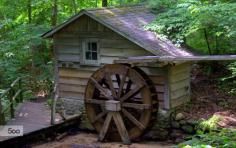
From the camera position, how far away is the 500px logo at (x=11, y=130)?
9.15 m

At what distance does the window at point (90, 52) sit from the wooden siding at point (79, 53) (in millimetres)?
129

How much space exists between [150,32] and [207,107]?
2.79 metres

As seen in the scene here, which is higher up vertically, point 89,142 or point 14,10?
point 14,10

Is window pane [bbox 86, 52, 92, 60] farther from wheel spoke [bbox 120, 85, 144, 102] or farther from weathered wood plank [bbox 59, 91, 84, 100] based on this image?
wheel spoke [bbox 120, 85, 144, 102]

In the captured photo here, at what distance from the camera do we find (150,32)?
37.0 feet

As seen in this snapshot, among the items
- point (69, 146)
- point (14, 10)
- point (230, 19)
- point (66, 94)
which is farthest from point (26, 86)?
point (230, 19)

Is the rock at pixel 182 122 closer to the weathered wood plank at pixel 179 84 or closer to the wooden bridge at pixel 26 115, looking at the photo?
the weathered wood plank at pixel 179 84

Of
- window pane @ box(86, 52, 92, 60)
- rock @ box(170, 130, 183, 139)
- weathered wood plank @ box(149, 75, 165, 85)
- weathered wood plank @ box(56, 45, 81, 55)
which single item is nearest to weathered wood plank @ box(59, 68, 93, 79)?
window pane @ box(86, 52, 92, 60)

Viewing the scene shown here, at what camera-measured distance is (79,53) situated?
11758 mm

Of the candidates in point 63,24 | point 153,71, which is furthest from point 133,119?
point 63,24

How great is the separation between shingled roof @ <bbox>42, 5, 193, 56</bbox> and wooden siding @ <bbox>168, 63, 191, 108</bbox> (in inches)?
23.0

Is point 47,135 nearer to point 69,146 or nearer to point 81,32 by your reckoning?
point 69,146

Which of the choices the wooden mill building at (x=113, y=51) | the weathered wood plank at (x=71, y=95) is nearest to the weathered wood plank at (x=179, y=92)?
the wooden mill building at (x=113, y=51)

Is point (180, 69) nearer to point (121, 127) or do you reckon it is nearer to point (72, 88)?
point (121, 127)
